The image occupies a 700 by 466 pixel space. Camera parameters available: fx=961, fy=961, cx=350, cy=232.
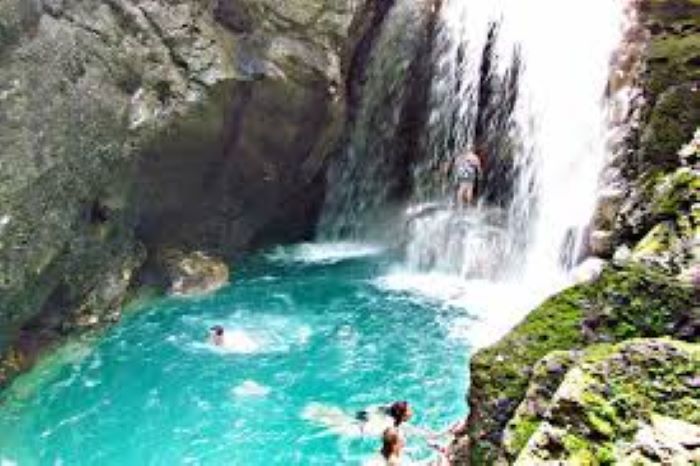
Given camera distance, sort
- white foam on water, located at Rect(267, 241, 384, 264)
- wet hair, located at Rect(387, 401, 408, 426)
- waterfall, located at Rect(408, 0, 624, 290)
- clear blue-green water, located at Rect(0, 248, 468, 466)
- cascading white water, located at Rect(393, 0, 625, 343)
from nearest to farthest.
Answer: wet hair, located at Rect(387, 401, 408, 426) < clear blue-green water, located at Rect(0, 248, 468, 466) < cascading white water, located at Rect(393, 0, 625, 343) < waterfall, located at Rect(408, 0, 624, 290) < white foam on water, located at Rect(267, 241, 384, 264)

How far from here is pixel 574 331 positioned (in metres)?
8.15

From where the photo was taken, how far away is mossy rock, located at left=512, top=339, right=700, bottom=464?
6.21 metres

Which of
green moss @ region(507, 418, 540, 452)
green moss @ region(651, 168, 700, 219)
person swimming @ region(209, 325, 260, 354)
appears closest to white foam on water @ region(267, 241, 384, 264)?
person swimming @ region(209, 325, 260, 354)

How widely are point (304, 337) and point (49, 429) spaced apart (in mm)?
4877

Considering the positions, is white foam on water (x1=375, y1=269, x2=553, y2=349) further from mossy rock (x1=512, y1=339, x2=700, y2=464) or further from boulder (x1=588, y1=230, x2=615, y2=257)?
mossy rock (x1=512, y1=339, x2=700, y2=464)

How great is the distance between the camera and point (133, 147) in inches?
722

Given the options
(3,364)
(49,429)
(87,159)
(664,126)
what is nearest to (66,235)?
(87,159)

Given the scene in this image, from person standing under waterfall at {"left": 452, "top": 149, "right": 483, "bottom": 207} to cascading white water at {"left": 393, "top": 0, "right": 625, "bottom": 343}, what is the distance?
27 centimetres

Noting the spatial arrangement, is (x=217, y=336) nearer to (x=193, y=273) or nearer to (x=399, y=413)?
(x=193, y=273)

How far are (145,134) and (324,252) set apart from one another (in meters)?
5.61

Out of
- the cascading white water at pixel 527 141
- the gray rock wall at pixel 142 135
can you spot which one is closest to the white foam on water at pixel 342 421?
the cascading white water at pixel 527 141

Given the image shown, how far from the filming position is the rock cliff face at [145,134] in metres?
16.4

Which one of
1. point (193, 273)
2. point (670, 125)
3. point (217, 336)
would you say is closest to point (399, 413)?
point (670, 125)

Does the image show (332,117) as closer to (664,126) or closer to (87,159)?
(87,159)
